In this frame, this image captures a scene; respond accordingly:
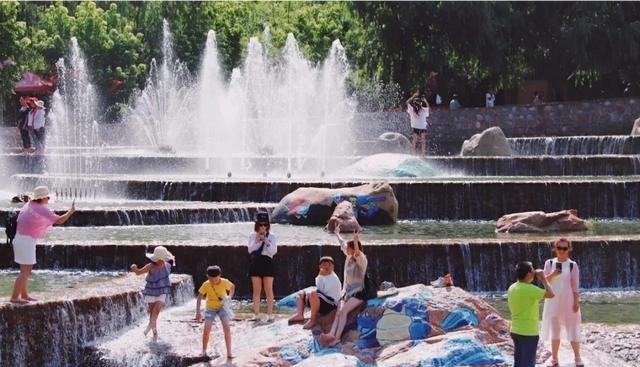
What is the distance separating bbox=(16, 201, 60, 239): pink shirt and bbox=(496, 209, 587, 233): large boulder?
Result: 28.2ft

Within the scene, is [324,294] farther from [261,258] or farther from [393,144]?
[393,144]

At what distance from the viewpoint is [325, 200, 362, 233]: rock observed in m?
18.6

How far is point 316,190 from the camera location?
2030 centimetres

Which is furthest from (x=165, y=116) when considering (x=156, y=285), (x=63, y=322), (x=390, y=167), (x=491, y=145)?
(x=156, y=285)

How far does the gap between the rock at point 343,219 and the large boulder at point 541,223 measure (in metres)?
2.21

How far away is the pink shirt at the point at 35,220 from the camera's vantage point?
11977 mm

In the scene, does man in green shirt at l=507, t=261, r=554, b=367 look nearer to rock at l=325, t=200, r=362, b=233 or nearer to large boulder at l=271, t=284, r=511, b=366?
large boulder at l=271, t=284, r=511, b=366

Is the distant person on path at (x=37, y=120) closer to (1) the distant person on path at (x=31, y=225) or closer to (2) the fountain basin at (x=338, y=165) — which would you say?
(2) the fountain basin at (x=338, y=165)

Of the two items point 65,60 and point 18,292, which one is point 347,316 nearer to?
point 18,292

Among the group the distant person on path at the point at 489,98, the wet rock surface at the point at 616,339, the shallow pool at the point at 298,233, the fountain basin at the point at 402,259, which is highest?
the distant person on path at the point at 489,98

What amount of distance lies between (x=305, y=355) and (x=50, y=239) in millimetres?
6988

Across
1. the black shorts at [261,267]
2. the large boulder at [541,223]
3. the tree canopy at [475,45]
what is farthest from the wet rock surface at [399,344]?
the tree canopy at [475,45]

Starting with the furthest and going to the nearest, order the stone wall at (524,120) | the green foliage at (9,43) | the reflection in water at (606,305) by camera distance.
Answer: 1. the stone wall at (524,120)
2. the green foliage at (9,43)
3. the reflection in water at (606,305)

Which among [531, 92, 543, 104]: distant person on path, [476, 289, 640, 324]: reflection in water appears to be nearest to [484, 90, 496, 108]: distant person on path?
[531, 92, 543, 104]: distant person on path
